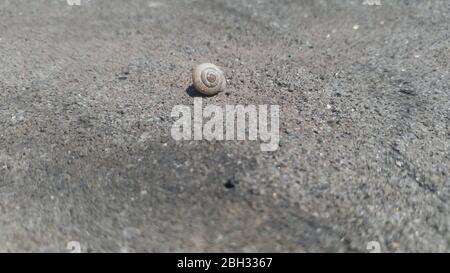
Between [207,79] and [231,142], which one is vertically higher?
[207,79]

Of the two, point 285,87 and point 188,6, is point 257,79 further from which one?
point 188,6

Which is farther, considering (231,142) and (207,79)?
(207,79)

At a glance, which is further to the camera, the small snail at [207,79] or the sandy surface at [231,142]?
the small snail at [207,79]

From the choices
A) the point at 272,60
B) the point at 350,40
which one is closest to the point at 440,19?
the point at 350,40

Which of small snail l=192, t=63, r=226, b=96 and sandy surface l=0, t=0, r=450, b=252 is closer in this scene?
sandy surface l=0, t=0, r=450, b=252
